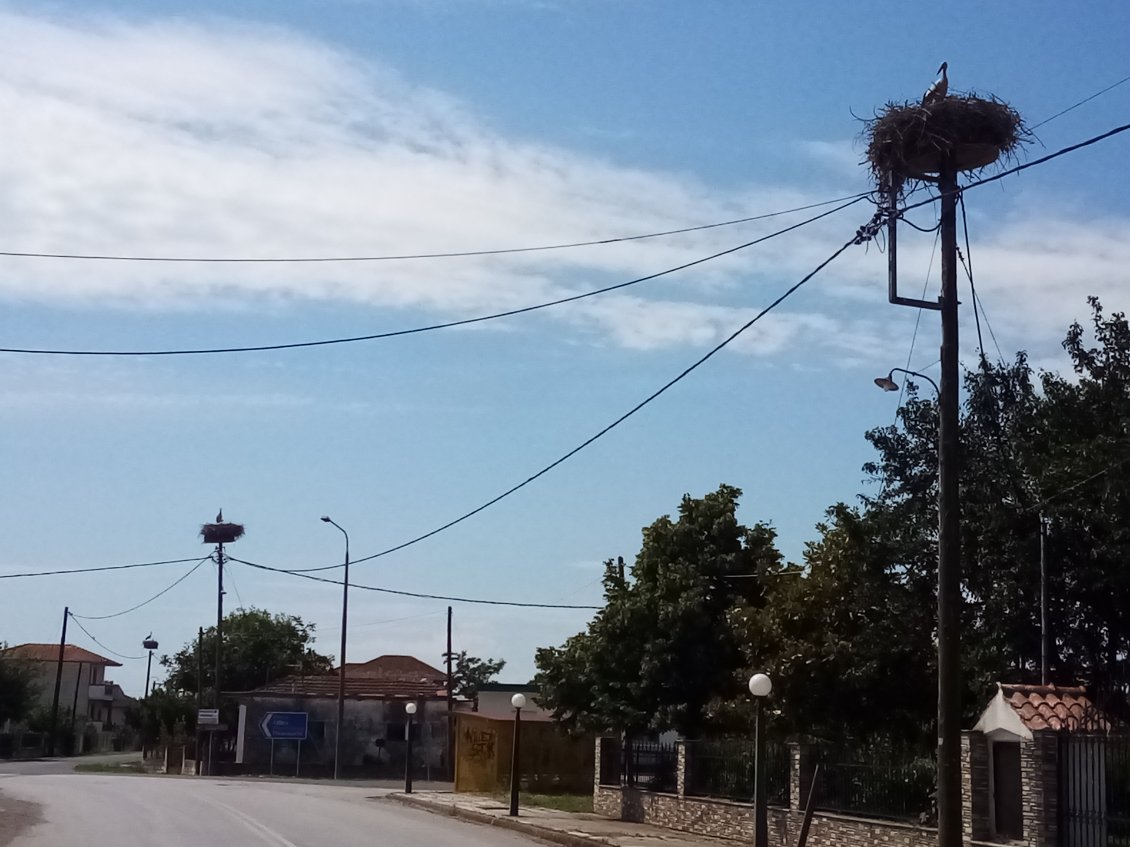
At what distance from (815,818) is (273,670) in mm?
77326

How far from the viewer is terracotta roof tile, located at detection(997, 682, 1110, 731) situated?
1808cm

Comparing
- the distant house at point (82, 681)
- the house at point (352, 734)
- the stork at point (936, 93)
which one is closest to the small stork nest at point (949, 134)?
the stork at point (936, 93)

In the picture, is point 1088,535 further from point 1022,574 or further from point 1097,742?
point 1097,742

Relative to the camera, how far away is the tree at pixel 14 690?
273 feet

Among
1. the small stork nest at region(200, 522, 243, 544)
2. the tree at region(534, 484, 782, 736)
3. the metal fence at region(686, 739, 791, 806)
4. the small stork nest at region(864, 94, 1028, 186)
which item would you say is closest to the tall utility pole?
the small stork nest at region(864, 94, 1028, 186)

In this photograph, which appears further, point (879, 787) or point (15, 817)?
point (15, 817)

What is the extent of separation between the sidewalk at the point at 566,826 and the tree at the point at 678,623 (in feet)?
8.93

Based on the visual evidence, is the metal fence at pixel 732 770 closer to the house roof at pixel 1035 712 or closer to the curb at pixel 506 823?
the curb at pixel 506 823

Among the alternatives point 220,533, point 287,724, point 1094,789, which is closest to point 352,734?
point 287,724

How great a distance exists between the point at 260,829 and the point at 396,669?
7144 cm

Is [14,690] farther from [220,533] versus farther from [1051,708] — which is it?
[1051,708]

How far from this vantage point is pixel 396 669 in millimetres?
95625

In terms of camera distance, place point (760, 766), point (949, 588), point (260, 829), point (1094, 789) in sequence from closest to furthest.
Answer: point (949, 588), point (1094, 789), point (760, 766), point (260, 829)

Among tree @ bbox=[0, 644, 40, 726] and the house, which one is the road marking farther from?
tree @ bbox=[0, 644, 40, 726]
